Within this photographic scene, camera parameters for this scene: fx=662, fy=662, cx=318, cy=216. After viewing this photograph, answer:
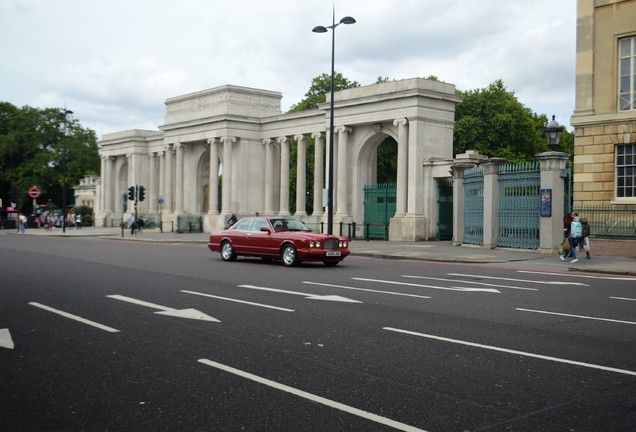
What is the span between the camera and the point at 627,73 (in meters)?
29.5

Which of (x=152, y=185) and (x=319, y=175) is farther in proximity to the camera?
(x=152, y=185)

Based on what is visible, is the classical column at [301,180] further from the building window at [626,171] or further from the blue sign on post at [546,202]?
the blue sign on post at [546,202]

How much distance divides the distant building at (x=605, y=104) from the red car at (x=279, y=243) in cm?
1541

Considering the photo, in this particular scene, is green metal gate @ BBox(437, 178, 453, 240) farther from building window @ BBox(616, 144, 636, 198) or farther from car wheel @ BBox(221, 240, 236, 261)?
car wheel @ BBox(221, 240, 236, 261)

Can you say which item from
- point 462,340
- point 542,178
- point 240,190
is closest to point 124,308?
point 462,340

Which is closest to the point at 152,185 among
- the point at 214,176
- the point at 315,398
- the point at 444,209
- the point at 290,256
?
the point at 214,176

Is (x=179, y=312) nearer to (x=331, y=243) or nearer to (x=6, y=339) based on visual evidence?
(x=6, y=339)

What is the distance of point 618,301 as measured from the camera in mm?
12008

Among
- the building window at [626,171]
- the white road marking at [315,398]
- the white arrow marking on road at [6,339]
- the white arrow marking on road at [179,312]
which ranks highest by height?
the building window at [626,171]

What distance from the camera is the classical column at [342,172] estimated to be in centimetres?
3991

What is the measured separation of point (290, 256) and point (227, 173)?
104 feet

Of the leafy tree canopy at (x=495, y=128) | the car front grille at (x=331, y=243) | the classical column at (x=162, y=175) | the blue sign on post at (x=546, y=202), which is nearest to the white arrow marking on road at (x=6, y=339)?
the car front grille at (x=331, y=243)

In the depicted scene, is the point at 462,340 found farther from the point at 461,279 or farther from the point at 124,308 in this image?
the point at 461,279

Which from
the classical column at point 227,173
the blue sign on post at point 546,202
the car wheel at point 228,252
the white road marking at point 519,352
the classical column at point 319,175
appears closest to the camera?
the white road marking at point 519,352
